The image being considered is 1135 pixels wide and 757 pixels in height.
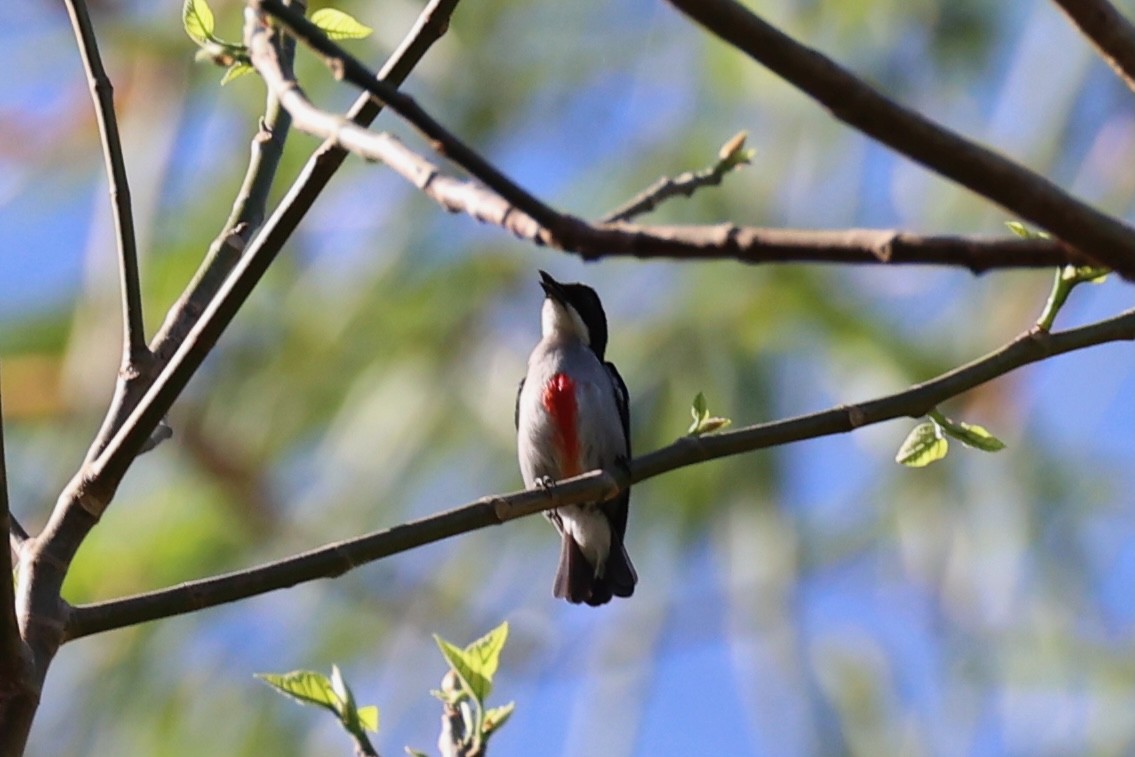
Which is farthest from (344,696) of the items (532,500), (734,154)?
(734,154)

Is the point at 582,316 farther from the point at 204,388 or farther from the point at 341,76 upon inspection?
the point at 341,76

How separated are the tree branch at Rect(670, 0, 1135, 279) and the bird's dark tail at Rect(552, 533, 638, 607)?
9.62 ft

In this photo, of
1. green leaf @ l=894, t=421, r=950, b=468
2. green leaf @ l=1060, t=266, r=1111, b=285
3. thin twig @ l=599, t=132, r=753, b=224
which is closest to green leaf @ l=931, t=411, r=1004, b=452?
green leaf @ l=894, t=421, r=950, b=468

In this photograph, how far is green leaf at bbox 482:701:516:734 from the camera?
6.52ft

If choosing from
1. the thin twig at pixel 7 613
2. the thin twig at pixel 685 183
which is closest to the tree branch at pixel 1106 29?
the thin twig at pixel 685 183

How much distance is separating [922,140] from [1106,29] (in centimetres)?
23

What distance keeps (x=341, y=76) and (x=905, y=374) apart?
404cm

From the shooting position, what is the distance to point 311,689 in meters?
2.00

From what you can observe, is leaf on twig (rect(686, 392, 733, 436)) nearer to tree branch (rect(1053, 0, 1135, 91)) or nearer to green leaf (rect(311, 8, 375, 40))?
green leaf (rect(311, 8, 375, 40))

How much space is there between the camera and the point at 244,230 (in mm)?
2152

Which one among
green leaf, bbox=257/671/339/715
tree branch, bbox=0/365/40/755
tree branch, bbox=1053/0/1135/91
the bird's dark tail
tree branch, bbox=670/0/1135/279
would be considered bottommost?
the bird's dark tail

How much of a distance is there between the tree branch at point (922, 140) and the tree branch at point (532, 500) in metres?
0.77

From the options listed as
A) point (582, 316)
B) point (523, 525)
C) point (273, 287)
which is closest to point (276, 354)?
point (273, 287)

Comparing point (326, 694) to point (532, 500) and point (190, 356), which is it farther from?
point (190, 356)
